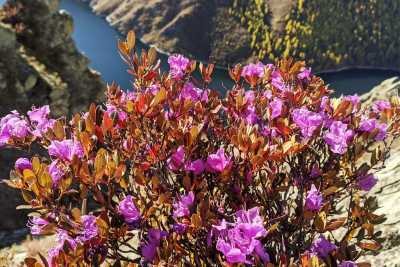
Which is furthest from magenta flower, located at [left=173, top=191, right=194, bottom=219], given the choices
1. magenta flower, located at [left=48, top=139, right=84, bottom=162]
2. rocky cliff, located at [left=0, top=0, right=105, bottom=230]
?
rocky cliff, located at [left=0, top=0, right=105, bottom=230]

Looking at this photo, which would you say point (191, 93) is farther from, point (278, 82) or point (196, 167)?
point (196, 167)

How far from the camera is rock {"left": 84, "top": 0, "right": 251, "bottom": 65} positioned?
160 meters

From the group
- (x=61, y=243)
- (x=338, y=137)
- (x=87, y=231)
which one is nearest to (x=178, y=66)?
(x=338, y=137)

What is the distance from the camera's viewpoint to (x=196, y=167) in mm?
4789

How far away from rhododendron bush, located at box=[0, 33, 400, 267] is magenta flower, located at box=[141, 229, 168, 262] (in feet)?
0.04

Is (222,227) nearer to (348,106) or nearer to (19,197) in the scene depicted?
(348,106)

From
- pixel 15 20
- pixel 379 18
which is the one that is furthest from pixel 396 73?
pixel 15 20

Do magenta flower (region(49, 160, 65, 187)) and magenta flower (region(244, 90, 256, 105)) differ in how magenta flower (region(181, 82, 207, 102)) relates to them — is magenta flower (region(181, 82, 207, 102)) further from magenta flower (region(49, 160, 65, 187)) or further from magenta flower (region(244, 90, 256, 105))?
magenta flower (region(49, 160, 65, 187))

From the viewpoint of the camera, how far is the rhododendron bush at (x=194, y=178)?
4.20 meters

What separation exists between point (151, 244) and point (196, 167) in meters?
0.95

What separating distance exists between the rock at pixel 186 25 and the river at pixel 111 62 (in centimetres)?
749

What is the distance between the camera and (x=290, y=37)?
159125mm

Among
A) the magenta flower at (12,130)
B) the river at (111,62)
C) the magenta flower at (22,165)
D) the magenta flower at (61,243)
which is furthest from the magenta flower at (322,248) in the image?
the river at (111,62)

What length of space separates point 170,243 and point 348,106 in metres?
2.68
